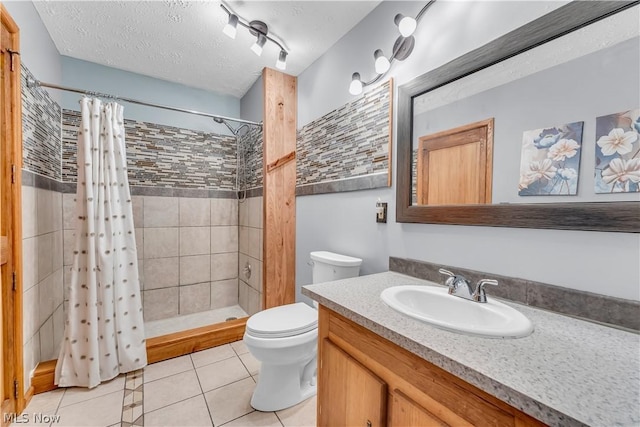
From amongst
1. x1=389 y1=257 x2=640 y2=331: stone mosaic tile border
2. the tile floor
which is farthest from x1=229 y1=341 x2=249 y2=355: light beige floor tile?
x1=389 y1=257 x2=640 y2=331: stone mosaic tile border

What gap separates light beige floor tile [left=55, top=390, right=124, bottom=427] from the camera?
4.38 ft

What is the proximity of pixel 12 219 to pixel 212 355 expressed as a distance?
1.41 m

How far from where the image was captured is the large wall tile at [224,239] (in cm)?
274

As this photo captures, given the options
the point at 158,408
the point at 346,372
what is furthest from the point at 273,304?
the point at 346,372

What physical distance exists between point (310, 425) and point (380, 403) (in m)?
0.84

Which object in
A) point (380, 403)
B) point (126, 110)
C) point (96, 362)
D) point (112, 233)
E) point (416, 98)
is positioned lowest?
point (96, 362)

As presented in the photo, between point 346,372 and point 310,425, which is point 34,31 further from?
point 310,425

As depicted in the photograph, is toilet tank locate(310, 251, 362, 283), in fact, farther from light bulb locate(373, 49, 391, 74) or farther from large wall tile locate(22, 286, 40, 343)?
large wall tile locate(22, 286, 40, 343)

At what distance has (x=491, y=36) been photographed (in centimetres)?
102

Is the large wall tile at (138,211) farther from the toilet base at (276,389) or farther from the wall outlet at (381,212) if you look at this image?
the wall outlet at (381,212)

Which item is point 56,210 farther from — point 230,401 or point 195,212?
point 230,401

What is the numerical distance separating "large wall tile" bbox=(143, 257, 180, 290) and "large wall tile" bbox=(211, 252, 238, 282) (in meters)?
0.33

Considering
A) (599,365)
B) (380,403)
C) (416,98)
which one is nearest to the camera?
(599,365)

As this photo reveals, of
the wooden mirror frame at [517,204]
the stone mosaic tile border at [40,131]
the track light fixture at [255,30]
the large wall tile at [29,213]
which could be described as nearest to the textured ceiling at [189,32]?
the track light fixture at [255,30]
